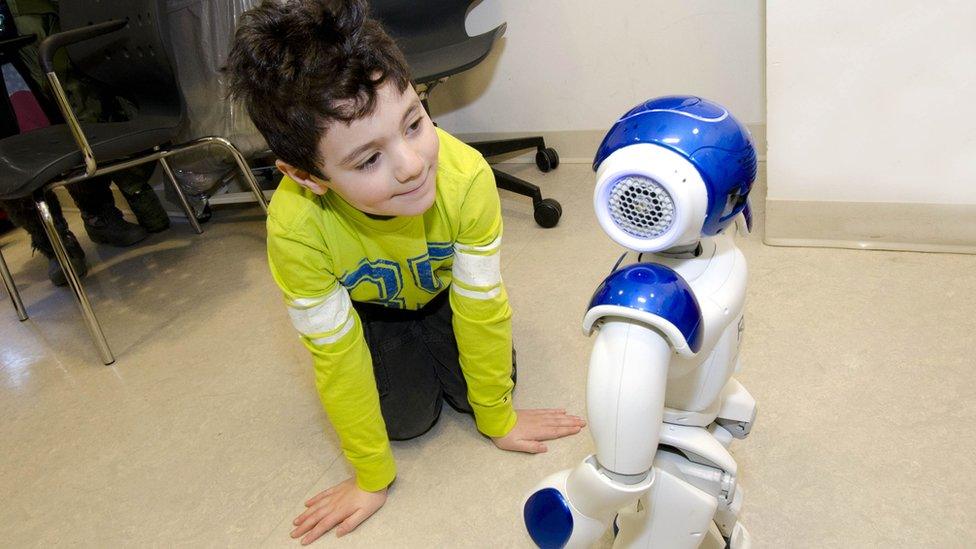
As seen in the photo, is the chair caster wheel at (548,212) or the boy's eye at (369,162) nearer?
the boy's eye at (369,162)

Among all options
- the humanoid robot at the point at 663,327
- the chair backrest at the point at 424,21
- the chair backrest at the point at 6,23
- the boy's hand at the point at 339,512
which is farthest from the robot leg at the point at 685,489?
the chair backrest at the point at 6,23

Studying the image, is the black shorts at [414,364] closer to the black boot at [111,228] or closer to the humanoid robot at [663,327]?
the humanoid robot at [663,327]

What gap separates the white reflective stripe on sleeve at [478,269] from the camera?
0.85 m

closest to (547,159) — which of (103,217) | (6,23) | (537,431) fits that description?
(537,431)

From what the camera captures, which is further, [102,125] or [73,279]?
[102,125]

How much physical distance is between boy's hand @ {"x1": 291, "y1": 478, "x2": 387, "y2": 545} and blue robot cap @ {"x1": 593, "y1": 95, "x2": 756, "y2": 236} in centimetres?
62

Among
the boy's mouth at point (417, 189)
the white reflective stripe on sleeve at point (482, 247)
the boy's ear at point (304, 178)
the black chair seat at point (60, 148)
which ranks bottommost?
the white reflective stripe on sleeve at point (482, 247)

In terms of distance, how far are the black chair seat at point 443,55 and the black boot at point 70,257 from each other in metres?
1.11

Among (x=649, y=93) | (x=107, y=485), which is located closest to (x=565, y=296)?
(x=649, y=93)

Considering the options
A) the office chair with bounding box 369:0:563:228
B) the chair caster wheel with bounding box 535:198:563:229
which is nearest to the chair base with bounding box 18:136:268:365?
the office chair with bounding box 369:0:563:228

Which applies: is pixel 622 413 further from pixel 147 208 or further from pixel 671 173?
pixel 147 208

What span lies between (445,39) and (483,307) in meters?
1.10

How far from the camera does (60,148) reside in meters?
1.45

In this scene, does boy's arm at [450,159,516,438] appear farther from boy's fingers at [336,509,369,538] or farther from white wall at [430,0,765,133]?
white wall at [430,0,765,133]
